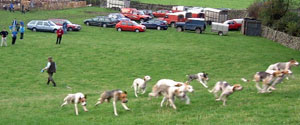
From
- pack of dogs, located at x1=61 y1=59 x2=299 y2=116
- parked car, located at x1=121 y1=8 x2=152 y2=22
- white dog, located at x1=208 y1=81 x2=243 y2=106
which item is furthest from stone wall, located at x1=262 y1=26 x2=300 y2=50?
white dog, located at x1=208 y1=81 x2=243 y2=106

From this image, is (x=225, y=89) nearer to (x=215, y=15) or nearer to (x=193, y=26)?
(x=193, y=26)

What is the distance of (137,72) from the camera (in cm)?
3070

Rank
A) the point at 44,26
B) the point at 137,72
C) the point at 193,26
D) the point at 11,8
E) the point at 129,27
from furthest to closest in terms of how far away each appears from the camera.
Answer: the point at 11,8, the point at 193,26, the point at 129,27, the point at 44,26, the point at 137,72

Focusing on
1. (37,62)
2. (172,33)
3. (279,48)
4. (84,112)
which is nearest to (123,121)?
(84,112)

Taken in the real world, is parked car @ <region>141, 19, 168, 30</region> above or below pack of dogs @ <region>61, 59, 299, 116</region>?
above

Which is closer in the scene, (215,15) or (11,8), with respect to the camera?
(215,15)

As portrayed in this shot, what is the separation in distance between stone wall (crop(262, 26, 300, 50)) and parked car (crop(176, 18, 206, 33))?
27.0ft

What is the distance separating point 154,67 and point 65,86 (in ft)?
29.1

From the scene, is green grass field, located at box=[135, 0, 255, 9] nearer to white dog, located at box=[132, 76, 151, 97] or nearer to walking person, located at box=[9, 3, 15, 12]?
walking person, located at box=[9, 3, 15, 12]

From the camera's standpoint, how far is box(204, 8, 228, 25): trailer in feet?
220

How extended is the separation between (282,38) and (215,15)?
19396 millimetres

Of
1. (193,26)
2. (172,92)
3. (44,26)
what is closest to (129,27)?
(193,26)

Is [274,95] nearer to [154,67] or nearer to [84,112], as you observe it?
[84,112]

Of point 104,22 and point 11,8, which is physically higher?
point 11,8
